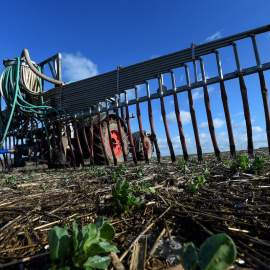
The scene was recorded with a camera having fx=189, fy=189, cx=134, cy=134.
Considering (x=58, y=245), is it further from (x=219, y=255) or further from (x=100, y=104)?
(x=100, y=104)

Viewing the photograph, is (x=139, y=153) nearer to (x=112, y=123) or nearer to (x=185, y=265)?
(x=112, y=123)

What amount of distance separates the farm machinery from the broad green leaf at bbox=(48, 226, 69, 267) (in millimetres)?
4759

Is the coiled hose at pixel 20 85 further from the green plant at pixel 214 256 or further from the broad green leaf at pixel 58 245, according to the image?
the green plant at pixel 214 256

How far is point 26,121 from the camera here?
10.1m

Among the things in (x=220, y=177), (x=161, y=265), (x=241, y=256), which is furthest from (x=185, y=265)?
(x=220, y=177)

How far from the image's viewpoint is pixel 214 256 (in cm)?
64

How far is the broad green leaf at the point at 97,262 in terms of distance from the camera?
81 cm

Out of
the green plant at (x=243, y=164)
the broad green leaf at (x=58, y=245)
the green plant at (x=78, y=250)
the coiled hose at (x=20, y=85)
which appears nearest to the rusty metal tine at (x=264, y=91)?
the green plant at (x=243, y=164)

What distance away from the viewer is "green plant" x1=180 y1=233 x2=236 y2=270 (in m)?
0.63

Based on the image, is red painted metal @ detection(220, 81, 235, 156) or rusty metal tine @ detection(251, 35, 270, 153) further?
red painted metal @ detection(220, 81, 235, 156)

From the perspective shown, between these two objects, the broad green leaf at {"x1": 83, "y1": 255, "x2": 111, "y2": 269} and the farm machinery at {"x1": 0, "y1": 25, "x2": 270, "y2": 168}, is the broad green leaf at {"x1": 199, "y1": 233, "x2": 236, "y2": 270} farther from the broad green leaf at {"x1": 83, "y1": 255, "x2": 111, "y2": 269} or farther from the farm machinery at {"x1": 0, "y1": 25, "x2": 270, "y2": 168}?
the farm machinery at {"x1": 0, "y1": 25, "x2": 270, "y2": 168}

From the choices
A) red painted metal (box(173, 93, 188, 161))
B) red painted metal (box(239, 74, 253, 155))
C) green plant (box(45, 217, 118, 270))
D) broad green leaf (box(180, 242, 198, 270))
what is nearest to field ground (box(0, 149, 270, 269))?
green plant (box(45, 217, 118, 270))

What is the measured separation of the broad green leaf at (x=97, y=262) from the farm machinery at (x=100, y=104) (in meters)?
4.70

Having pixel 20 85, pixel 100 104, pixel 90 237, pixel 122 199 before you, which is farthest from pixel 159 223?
pixel 20 85
